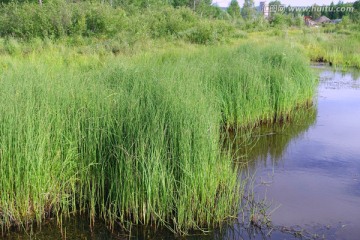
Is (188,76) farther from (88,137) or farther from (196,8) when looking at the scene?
(196,8)

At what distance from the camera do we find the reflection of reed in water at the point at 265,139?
637 centimetres

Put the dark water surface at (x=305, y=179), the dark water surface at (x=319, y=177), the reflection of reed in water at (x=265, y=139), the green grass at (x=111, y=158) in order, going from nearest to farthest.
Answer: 1. the green grass at (x=111, y=158)
2. the dark water surface at (x=305, y=179)
3. the dark water surface at (x=319, y=177)
4. the reflection of reed in water at (x=265, y=139)

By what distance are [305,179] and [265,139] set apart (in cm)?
181

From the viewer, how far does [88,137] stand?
4371mm

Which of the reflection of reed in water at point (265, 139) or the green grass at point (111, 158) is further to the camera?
the reflection of reed in water at point (265, 139)

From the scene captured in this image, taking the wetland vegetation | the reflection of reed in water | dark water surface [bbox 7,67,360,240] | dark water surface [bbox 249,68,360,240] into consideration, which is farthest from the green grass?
the reflection of reed in water

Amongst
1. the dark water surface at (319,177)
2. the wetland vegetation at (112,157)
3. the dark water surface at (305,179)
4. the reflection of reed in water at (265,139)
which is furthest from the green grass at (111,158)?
the reflection of reed in water at (265,139)

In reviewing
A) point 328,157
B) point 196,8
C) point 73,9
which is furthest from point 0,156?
point 196,8

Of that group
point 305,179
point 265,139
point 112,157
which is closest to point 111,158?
point 112,157

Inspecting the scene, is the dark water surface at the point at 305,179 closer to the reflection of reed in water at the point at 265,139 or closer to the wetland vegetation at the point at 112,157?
the reflection of reed in water at the point at 265,139

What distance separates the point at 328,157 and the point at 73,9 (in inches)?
640

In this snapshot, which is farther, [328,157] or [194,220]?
[328,157]

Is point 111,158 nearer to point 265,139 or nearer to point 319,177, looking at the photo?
point 319,177

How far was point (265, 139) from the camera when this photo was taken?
7277 millimetres
